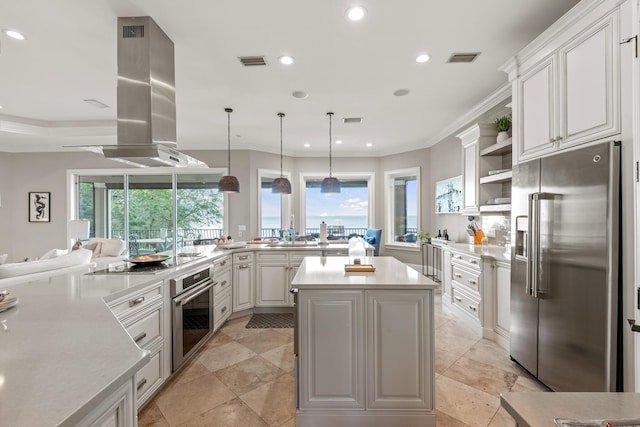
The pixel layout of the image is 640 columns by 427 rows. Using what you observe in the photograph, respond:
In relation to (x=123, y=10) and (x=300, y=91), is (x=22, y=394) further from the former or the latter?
(x=300, y=91)

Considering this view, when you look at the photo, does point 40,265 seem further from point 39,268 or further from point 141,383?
point 141,383

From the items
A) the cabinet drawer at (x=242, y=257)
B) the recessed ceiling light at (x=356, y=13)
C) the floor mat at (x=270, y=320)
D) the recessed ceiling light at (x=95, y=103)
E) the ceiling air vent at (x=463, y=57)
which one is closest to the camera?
the recessed ceiling light at (x=356, y=13)

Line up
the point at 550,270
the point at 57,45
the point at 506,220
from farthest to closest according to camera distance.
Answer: the point at 506,220 < the point at 57,45 < the point at 550,270

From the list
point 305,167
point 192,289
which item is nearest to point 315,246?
point 192,289

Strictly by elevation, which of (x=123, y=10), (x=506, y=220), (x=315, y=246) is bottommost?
(x=315, y=246)

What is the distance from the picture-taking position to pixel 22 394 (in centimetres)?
64

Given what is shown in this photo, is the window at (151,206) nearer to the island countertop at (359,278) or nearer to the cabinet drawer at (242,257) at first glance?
the cabinet drawer at (242,257)

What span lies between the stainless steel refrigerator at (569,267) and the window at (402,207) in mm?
3946

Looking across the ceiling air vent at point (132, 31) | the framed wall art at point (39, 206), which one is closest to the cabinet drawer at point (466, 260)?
the ceiling air vent at point (132, 31)

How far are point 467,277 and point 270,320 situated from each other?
251 cm

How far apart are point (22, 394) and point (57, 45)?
3.22 m

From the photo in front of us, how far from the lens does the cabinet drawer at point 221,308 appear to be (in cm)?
317

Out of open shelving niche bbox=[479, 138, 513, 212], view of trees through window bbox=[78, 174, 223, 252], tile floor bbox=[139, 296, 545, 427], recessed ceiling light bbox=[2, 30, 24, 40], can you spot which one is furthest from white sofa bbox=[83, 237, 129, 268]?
open shelving niche bbox=[479, 138, 513, 212]

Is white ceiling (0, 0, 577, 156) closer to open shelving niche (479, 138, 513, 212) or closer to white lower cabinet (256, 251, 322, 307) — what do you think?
open shelving niche (479, 138, 513, 212)
